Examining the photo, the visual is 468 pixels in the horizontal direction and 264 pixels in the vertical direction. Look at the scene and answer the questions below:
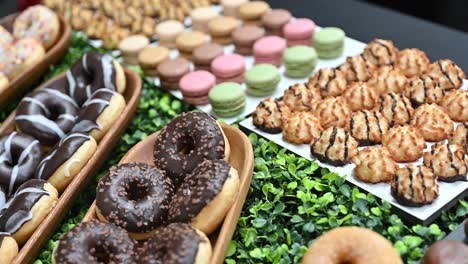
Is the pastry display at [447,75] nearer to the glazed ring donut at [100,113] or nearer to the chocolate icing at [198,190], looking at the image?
the chocolate icing at [198,190]

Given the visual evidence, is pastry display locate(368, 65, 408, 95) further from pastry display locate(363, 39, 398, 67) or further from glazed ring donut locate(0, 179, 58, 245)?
glazed ring donut locate(0, 179, 58, 245)

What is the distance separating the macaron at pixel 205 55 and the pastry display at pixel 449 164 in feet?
4.00

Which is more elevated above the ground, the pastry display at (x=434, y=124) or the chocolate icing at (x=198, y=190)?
the pastry display at (x=434, y=124)

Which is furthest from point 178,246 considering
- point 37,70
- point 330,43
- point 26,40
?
point 26,40

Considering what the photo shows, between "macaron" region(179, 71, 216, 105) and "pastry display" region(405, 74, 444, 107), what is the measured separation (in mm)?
826

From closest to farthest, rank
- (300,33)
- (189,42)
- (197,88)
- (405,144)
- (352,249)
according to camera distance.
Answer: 1. (352,249)
2. (405,144)
3. (197,88)
4. (300,33)
5. (189,42)

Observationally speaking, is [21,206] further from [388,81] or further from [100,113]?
[388,81]

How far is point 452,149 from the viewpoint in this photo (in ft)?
6.08

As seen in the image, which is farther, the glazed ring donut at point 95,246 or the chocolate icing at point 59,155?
the chocolate icing at point 59,155

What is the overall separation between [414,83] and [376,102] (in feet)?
0.51

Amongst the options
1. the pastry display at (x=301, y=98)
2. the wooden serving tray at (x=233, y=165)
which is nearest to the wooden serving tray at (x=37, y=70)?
the wooden serving tray at (x=233, y=165)

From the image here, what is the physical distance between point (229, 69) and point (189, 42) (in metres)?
0.38

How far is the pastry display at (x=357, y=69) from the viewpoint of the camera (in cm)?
242

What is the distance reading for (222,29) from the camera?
9.67 feet
